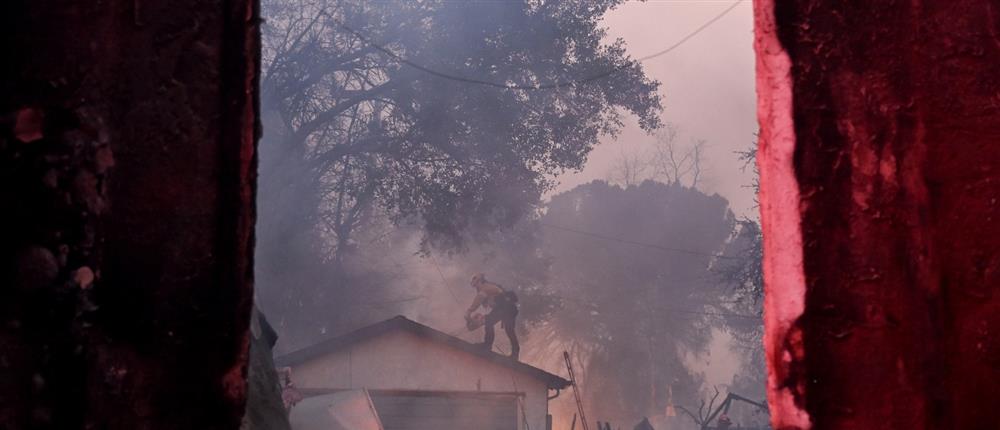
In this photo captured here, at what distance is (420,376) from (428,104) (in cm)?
689

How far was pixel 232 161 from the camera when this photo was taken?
241 cm

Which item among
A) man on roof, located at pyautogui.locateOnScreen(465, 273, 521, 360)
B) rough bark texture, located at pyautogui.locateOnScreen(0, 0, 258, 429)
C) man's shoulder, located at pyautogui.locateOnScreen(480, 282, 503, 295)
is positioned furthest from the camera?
man's shoulder, located at pyautogui.locateOnScreen(480, 282, 503, 295)

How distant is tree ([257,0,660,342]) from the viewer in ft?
70.7

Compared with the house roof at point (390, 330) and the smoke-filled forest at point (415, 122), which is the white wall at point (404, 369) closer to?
Result: the house roof at point (390, 330)

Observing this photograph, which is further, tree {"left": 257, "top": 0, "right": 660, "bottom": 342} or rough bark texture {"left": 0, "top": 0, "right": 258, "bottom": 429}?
tree {"left": 257, "top": 0, "right": 660, "bottom": 342}

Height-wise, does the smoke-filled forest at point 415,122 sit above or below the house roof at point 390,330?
above

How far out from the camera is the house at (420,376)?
1742 centimetres

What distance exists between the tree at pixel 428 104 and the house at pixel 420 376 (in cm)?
504

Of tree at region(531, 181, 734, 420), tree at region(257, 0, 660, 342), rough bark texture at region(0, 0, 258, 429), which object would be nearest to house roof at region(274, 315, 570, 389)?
tree at region(257, 0, 660, 342)

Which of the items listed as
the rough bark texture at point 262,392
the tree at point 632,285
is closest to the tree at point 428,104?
the rough bark texture at point 262,392

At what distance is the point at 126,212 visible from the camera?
2.27 meters

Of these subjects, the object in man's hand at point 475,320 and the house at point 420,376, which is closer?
the house at point 420,376

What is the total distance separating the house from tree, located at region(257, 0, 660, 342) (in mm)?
5036

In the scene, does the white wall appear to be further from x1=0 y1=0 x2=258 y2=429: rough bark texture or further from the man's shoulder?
x1=0 y1=0 x2=258 y2=429: rough bark texture
